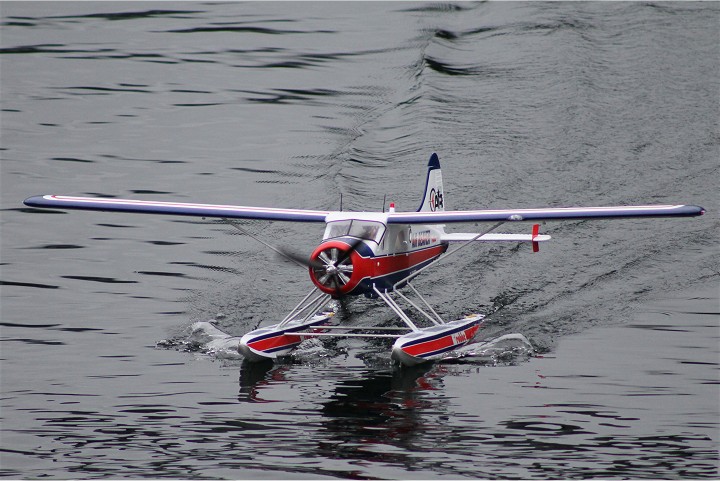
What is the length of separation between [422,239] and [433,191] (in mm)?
1510

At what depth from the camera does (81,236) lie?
23641mm

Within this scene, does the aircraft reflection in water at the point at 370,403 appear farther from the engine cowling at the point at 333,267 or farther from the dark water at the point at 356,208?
the engine cowling at the point at 333,267

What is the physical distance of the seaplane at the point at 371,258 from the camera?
50.3 ft

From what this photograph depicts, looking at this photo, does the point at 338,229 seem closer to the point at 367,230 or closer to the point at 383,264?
the point at 367,230

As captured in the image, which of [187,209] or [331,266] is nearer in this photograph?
[331,266]

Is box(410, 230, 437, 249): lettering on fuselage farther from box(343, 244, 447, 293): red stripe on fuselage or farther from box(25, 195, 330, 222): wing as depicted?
box(25, 195, 330, 222): wing

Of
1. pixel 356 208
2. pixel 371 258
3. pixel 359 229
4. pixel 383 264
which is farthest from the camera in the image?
pixel 356 208

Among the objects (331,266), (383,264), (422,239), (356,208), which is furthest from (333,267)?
(356,208)

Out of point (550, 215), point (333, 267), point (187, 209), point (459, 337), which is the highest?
point (187, 209)

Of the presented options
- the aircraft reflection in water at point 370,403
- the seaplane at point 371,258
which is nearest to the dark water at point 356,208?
the aircraft reflection in water at point 370,403

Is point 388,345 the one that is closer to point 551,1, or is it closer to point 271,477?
point 271,477

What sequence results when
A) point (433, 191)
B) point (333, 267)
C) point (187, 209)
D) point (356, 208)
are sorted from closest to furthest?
point (333, 267) < point (187, 209) < point (433, 191) < point (356, 208)

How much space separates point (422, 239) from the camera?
1775 cm

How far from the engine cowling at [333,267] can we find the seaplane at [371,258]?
0.05 feet
